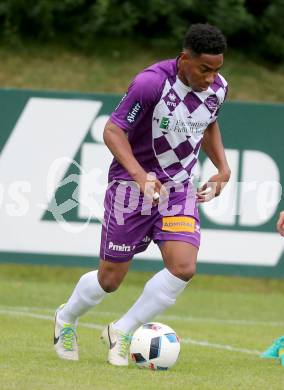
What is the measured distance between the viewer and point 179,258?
7320 millimetres

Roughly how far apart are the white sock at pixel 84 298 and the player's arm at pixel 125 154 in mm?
819

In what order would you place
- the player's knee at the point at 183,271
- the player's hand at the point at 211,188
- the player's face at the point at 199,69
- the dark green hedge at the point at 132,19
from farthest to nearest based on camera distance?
the dark green hedge at the point at 132,19, the player's hand at the point at 211,188, the player's knee at the point at 183,271, the player's face at the point at 199,69

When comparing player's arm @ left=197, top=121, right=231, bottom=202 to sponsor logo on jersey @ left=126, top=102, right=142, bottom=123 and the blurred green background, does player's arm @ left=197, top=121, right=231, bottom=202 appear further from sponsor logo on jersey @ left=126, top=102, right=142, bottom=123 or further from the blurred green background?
the blurred green background

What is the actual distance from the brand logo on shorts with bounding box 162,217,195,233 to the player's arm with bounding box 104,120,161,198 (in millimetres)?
319

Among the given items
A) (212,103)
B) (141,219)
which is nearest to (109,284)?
(141,219)

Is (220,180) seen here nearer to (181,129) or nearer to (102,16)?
(181,129)

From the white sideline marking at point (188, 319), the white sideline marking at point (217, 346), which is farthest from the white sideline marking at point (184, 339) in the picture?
the white sideline marking at point (188, 319)

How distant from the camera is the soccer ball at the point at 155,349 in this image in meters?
7.36

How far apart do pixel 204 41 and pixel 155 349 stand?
189cm

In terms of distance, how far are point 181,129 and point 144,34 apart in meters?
14.3

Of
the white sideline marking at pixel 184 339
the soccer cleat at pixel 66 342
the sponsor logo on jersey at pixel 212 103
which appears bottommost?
the white sideline marking at pixel 184 339

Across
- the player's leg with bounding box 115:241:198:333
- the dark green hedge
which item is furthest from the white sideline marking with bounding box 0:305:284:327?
the dark green hedge

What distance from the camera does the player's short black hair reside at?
23.6 ft

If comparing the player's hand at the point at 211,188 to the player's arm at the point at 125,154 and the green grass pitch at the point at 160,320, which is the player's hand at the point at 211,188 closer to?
the player's arm at the point at 125,154
